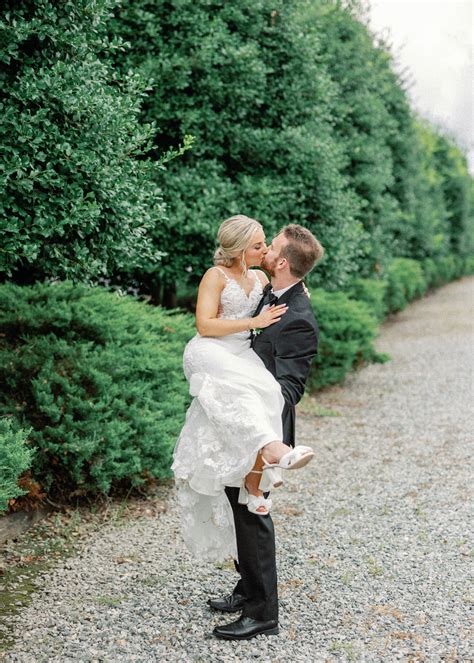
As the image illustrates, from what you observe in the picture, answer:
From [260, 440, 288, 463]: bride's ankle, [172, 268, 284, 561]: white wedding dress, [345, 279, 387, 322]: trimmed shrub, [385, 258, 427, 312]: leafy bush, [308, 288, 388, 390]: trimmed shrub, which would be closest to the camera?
[260, 440, 288, 463]: bride's ankle

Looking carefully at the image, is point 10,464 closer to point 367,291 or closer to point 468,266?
→ point 367,291

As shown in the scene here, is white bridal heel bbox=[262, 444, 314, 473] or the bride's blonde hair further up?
the bride's blonde hair

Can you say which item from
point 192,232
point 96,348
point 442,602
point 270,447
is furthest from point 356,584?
point 192,232

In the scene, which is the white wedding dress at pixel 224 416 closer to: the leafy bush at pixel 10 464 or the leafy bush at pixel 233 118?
the leafy bush at pixel 10 464

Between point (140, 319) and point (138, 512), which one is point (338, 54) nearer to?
point (140, 319)

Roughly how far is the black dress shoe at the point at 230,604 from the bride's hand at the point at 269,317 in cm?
147

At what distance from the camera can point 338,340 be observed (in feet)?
33.7

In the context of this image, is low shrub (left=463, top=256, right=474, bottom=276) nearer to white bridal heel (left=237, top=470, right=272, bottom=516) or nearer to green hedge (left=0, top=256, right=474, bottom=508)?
green hedge (left=0, top=256, right=474, bottom=508)

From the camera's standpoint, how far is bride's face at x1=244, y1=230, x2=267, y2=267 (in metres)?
3.81

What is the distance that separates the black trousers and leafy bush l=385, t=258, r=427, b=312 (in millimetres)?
14755

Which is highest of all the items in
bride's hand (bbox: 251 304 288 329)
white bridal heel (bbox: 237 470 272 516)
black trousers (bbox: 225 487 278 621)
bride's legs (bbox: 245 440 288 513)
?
bride's hand (bbox: 251 304 288 329)

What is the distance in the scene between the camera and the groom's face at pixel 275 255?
3771 millimetres

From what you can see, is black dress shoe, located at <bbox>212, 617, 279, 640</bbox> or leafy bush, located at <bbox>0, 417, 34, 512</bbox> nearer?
black dress shoe, located at <bbox>212, 617, 279, 640</bbox>

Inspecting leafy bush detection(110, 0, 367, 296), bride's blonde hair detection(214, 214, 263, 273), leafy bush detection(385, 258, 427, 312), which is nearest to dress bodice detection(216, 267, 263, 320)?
bride's blonde hair detection(214, 214, 263, 273)
